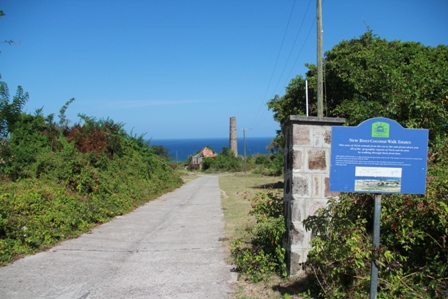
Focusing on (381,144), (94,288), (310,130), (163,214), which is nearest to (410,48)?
(163,214)

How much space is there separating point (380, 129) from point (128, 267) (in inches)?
163

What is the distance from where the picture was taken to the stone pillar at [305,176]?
15.9 ft

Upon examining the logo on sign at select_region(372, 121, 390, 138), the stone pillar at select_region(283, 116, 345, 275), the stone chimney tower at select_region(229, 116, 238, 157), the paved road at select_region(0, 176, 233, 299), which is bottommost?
the paved road at select_region(0, 176, 233, 299)

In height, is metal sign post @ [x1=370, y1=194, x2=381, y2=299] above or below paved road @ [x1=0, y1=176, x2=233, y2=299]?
above

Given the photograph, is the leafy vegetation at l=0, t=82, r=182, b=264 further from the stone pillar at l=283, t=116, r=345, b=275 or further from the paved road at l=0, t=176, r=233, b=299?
the stone pillar at l=283, t=116, r=345, b=275

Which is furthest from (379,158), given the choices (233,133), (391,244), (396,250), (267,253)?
(233,133)

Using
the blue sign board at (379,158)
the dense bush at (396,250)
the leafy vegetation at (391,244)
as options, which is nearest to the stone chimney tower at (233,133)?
the leafy vegetation at (391,244)

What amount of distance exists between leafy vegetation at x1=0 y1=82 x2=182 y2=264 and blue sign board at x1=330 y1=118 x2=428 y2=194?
5.19 meters

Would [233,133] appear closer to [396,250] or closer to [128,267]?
[128,267]

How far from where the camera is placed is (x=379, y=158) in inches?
Answer: 139

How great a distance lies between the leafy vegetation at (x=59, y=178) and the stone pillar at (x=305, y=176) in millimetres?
4335

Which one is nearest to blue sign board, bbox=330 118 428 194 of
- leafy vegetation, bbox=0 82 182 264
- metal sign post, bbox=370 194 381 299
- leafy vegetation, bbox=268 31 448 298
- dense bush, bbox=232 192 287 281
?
metal sign post, bbox=370 194 381 299

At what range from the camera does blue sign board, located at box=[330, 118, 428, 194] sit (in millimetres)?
3516

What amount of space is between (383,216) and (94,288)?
3.60 metres
